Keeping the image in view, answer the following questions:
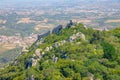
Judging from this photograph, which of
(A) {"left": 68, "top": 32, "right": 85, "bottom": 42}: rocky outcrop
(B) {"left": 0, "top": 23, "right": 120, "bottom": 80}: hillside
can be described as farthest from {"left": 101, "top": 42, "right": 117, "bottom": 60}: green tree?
(A) {"left": 68, "top": 32, "right": 85, "bottom": 42}: rocky outcrop

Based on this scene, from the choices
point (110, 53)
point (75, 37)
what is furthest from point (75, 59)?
point (75, 37)

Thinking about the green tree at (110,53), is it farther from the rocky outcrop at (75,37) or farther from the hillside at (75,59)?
the rocky outcrop at (75,37)

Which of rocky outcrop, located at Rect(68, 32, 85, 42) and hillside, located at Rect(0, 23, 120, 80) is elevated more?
rocky outcrop, located at Rect(68, 32, 85, 42)

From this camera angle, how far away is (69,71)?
6097 cm

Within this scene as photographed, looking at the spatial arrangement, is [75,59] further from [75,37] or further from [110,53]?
[75,37]

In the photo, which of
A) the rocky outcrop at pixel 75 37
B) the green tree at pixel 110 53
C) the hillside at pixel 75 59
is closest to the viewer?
the hillside at pixel 75 59

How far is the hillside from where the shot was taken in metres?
60.1

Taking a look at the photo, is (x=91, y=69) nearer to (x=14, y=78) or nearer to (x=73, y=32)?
(x=14, y=78)

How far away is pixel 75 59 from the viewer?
222 feet

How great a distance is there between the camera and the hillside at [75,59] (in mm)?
60125

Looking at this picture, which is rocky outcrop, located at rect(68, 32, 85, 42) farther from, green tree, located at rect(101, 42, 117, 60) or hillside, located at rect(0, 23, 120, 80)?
green tree, located at rect(101, 42, 117, 60)

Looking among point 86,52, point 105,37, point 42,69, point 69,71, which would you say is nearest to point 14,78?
point 42,69

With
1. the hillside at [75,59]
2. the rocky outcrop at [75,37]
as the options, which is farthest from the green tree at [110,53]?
the rocky outcrop at [75,37]

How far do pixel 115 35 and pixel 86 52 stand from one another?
589 inches
